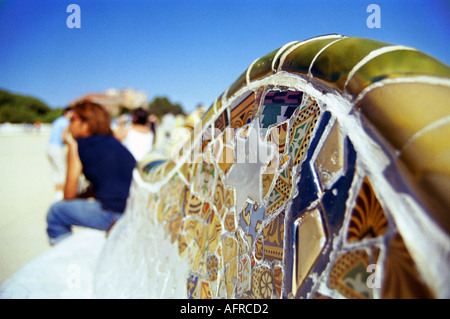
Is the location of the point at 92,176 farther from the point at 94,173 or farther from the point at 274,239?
the point at 274,239

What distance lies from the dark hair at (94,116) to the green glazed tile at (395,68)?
2.87 meters

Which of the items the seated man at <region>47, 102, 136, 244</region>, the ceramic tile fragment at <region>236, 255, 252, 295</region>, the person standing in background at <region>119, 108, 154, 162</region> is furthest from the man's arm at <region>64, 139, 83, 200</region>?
the ceramic tile fragment at <region>236, 255, 252, 295</region>

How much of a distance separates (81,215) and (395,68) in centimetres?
305

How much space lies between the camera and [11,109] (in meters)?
38.3

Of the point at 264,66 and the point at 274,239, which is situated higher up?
the point at 264,66

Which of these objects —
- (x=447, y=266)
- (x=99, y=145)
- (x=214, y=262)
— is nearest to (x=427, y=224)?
(x=447, y=266)

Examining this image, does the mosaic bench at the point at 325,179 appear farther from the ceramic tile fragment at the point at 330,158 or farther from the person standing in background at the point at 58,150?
the person standing in background at the point at 58,150

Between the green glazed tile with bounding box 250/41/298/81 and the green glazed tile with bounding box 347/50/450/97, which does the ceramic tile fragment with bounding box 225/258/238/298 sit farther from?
the green glazed tile with bounding box 347/50/450/97

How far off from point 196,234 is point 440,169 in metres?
1.42

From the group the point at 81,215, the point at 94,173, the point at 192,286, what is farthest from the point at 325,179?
the point at 81,215

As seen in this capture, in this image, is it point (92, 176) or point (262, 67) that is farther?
point (92, 176)

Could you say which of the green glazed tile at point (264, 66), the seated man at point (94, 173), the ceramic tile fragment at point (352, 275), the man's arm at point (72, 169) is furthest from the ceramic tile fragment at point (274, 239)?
the man's arm at point (72, 169)

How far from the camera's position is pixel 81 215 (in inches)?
125

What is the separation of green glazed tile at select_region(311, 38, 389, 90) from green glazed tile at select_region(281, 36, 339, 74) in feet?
0.15
